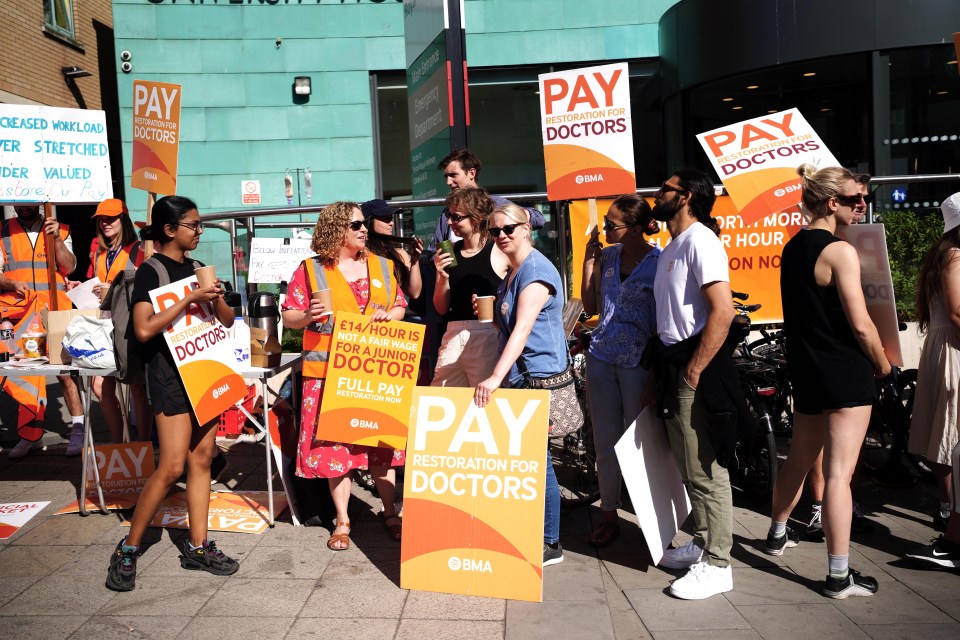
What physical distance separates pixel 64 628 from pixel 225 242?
26.8 ft

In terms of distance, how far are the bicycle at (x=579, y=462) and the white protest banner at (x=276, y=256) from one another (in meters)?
4.48

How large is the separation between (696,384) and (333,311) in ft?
6.85

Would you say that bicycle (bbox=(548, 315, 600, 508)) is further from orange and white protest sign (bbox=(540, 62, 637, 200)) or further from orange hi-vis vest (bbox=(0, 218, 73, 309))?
orange hi-vis vest (bbox=(0, 218, 73, 309))

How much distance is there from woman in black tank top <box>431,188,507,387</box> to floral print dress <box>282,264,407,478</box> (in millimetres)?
518

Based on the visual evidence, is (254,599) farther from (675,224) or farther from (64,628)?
(675,224)

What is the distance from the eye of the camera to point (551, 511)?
450 centimetres

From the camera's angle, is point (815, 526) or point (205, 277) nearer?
point (205, 277)

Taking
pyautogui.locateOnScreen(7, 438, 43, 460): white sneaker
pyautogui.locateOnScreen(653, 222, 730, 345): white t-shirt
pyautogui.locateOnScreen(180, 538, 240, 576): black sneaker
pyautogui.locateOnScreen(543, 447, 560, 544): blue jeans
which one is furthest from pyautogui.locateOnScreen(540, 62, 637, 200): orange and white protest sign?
pyautogui.locateOnScreen(7, 438, 43, 460): white sneaker

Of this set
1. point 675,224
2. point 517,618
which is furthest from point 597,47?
point 517,618

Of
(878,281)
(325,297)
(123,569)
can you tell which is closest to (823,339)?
(878,281)

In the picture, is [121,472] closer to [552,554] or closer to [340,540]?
[340,540]

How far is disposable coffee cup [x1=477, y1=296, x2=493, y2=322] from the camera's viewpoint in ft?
14.8

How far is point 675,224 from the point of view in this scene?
163 inches

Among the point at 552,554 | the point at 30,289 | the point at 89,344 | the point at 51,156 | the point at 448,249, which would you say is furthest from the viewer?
the point at 30,289
